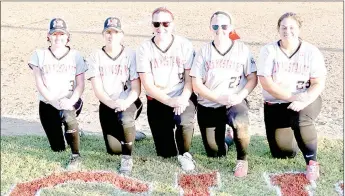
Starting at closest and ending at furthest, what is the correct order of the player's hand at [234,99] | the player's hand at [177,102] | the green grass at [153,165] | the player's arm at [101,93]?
1. the green grass at [153,165]
2. the player's hand at [234,99]
3. the player's hand at [177,102]
4. the player's arm at [101,93]

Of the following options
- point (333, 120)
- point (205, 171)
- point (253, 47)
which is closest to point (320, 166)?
point (205, 171)

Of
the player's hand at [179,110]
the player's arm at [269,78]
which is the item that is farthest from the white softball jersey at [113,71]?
the player's arm at [269,78]

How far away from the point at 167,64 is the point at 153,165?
99 cm

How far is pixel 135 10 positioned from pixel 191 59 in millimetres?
9677

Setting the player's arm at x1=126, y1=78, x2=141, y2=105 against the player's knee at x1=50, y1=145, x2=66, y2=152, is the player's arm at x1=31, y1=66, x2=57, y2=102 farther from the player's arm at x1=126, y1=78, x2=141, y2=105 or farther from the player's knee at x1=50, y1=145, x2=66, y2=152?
the player's arm at x1=126, y1=78, x2=141, y2=105

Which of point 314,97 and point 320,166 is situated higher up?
point 314,97

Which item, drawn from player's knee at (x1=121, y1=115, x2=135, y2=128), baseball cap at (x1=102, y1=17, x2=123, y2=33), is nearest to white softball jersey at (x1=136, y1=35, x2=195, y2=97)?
baseball cap at (x1=102, y1=17, x2=123, y2=33)

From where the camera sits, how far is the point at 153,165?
5.50 m

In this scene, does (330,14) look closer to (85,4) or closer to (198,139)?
(85,4)

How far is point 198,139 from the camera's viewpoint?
6230 millimetres

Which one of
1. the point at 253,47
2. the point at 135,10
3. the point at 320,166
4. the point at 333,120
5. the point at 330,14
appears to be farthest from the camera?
the point at 135,10

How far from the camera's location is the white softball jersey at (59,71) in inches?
222

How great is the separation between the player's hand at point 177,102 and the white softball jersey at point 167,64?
10 centimetres

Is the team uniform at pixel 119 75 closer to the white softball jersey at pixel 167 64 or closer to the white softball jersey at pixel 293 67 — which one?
the white softball jersey at pixel 167 64
